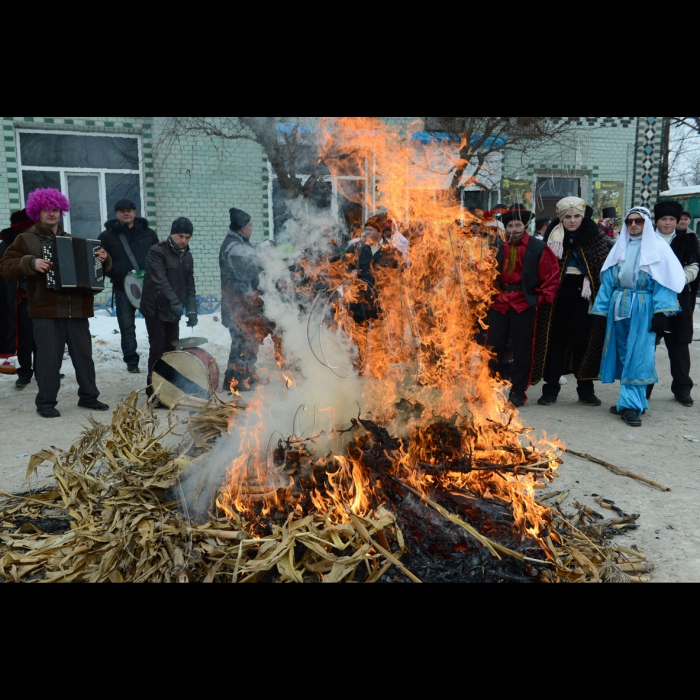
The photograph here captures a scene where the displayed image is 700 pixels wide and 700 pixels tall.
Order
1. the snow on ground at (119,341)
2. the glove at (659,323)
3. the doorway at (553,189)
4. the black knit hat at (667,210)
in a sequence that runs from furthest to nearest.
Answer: the doorway at (553,189) → the snow on ground at (119,341) → the black knit hat at (667,210) → the glove at (659,323)

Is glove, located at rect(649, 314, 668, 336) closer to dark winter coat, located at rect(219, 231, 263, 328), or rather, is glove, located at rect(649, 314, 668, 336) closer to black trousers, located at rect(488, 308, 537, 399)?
black trousers, located at rect(488, 308, 537, 399)

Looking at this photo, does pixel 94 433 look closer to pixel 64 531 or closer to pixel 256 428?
pixel 64 531

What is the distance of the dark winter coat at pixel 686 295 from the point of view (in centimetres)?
700

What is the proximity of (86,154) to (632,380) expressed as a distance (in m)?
10.8

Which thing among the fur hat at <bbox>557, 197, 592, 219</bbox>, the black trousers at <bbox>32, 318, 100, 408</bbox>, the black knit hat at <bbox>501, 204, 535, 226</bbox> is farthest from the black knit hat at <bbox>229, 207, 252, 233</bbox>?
the fur hat at <bbox>557, 197, 592, 219</bbox>

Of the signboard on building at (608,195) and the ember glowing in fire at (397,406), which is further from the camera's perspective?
the signboard on building at (608,195)

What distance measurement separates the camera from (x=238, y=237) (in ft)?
24.1

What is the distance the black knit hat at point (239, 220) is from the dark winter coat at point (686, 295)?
4.76 metres

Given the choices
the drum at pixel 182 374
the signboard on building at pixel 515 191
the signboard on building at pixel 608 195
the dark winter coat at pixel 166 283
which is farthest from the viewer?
the signboard on building at pixel 608 195

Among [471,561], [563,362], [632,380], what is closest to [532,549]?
[471,561]

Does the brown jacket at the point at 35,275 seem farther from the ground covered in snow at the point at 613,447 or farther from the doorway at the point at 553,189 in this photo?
the doorway at the point at 553,189

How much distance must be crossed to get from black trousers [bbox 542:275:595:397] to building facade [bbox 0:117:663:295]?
5.06 meters

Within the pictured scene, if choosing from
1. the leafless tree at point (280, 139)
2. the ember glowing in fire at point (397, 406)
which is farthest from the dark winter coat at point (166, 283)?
the ember glowing in fire at point (397, 406)

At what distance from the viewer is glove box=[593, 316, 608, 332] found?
685 cm
